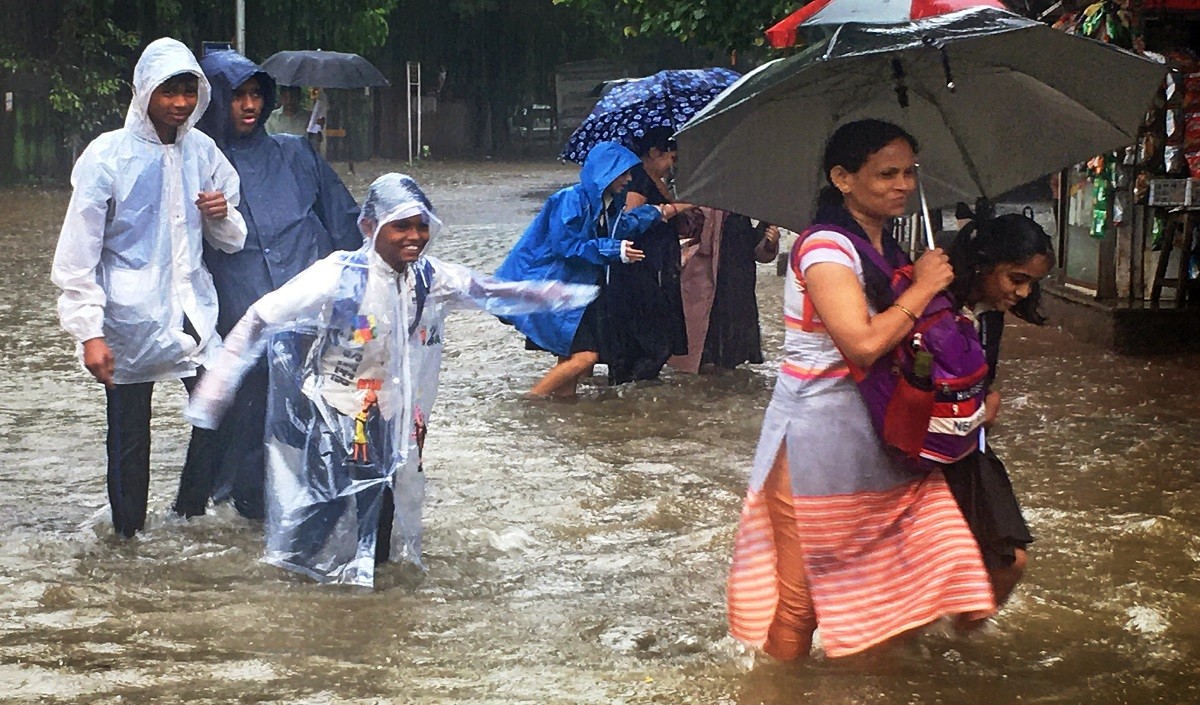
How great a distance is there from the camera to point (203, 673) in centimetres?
457

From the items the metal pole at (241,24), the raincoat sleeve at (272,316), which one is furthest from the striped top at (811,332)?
the metal pole at (241,24)

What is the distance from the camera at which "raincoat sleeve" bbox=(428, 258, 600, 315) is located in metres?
5.58

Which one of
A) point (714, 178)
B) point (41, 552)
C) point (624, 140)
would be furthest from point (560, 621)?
point (624, 140)

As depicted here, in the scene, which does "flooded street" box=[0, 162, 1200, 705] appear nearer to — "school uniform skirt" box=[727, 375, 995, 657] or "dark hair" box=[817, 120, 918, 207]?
"school uniform skirt" box=[727, 375, 995, 657]

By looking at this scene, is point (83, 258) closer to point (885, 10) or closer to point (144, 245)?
point (144, 245)

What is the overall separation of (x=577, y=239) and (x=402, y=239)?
346 cm

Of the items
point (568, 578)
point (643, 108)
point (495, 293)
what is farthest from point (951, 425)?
point (643, 108)

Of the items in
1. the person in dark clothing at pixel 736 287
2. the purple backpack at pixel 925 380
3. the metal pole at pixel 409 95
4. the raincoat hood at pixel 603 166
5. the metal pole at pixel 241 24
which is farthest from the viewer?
the metal pole at pixel 409 95

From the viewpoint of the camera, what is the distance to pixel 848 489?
3.98 metres

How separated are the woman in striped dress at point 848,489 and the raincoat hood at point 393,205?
170 cm

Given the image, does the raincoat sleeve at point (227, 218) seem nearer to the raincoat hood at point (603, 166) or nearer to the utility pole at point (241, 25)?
the raincoat hood at point (603, 166)

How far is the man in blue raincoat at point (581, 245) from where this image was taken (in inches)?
343

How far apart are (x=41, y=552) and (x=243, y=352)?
121 cm

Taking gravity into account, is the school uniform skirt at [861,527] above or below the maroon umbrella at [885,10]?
below
